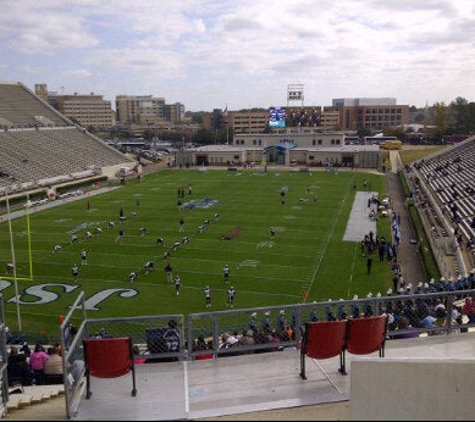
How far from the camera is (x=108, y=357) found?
5711mm

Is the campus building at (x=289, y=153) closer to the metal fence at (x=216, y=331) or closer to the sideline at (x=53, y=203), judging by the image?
the sideline at (x=53, y=203)

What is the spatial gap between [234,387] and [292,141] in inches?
2760

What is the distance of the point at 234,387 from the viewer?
5914mm

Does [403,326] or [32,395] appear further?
[403,326]

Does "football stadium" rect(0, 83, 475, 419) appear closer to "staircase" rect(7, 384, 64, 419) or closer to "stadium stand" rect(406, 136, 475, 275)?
"stadium stand" rect(406, 136, 475, 275)

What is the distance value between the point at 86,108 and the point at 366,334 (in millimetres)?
173648

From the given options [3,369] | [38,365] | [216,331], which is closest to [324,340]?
[216,331]

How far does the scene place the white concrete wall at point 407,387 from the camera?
423 centimetres

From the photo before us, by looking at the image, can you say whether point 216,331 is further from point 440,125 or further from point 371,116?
point 371,116

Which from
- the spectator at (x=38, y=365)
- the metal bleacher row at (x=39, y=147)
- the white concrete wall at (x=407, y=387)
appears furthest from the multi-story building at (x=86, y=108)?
the white concrete wall at (x=407, y=387)

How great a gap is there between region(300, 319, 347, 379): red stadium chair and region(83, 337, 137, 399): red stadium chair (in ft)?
6.35

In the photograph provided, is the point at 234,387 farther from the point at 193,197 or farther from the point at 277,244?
the point at 193,197

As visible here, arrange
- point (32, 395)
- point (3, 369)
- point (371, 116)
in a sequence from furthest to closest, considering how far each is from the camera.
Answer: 1. point (371, 116)
2. point (32, 395)
3. point (3, 369)

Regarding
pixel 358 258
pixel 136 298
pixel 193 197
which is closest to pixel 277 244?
pixel 358 258
